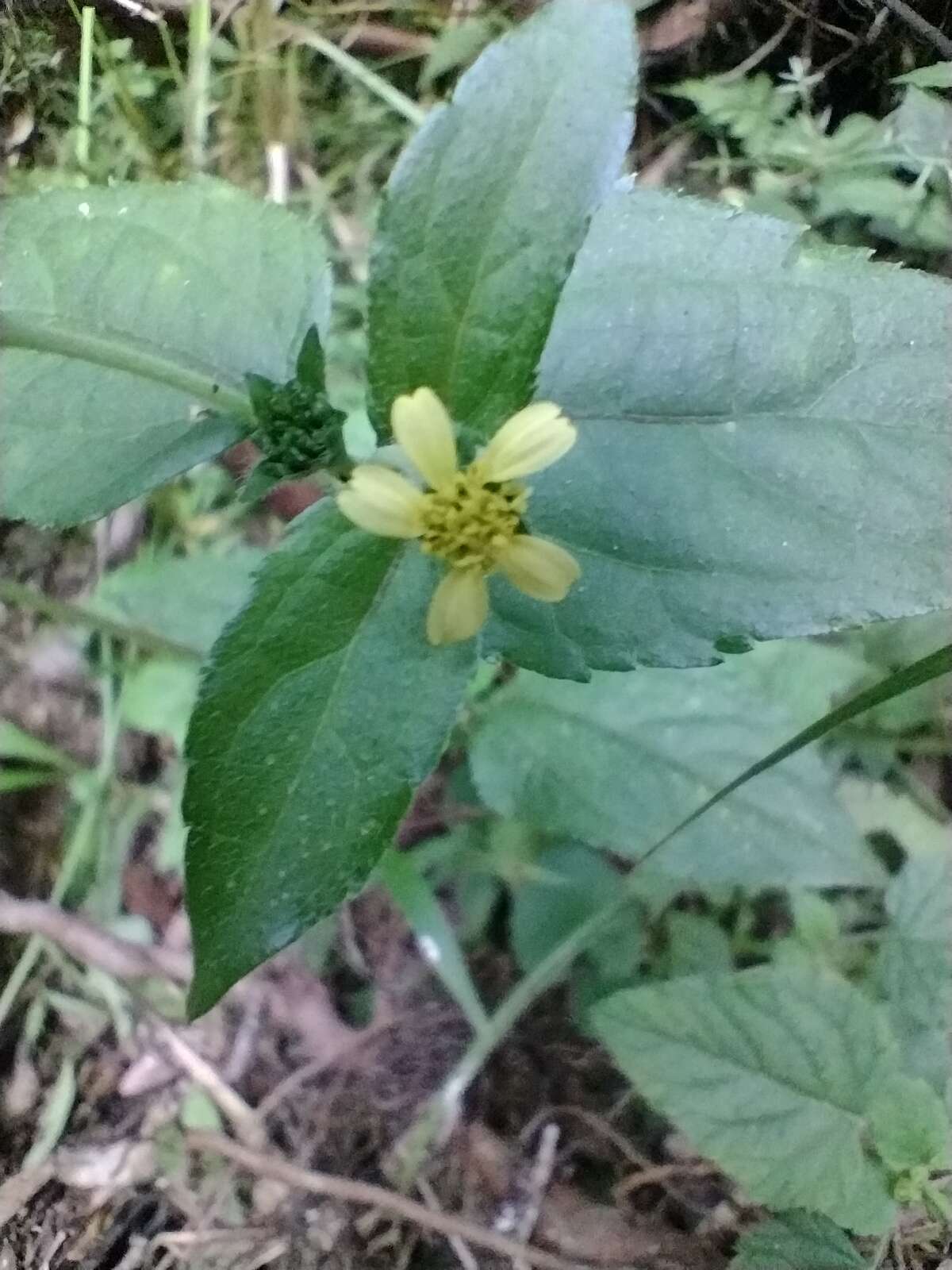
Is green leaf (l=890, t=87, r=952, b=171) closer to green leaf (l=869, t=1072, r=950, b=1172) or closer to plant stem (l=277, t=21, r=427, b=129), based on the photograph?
plant stem (l=277, t=21, r=427, b=129)

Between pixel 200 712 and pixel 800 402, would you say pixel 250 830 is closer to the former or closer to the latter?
pixel 200 712

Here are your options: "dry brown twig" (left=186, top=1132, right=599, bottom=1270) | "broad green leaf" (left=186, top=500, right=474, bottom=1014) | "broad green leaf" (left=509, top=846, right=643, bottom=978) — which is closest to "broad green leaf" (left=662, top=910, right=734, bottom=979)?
"broad green leaf" (left=509, top=846, right=643, bottom=978)

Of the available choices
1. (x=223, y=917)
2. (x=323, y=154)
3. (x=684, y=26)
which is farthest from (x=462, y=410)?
(x=323, y=154)

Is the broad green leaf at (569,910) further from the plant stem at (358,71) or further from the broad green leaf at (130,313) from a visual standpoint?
the plant stem at (358,71)

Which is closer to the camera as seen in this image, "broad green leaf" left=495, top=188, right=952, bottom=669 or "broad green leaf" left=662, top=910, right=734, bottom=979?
"broad green leaf" left=495, top=188, right=952, bottom=669

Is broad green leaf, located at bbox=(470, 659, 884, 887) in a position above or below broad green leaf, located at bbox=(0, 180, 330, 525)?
below

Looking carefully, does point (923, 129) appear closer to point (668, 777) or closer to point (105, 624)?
point (668, 777)

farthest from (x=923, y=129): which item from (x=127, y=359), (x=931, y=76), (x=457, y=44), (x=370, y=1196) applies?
(x=370, y=1196)

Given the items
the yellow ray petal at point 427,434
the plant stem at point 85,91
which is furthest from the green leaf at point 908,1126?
the plant stem at point 85,91
